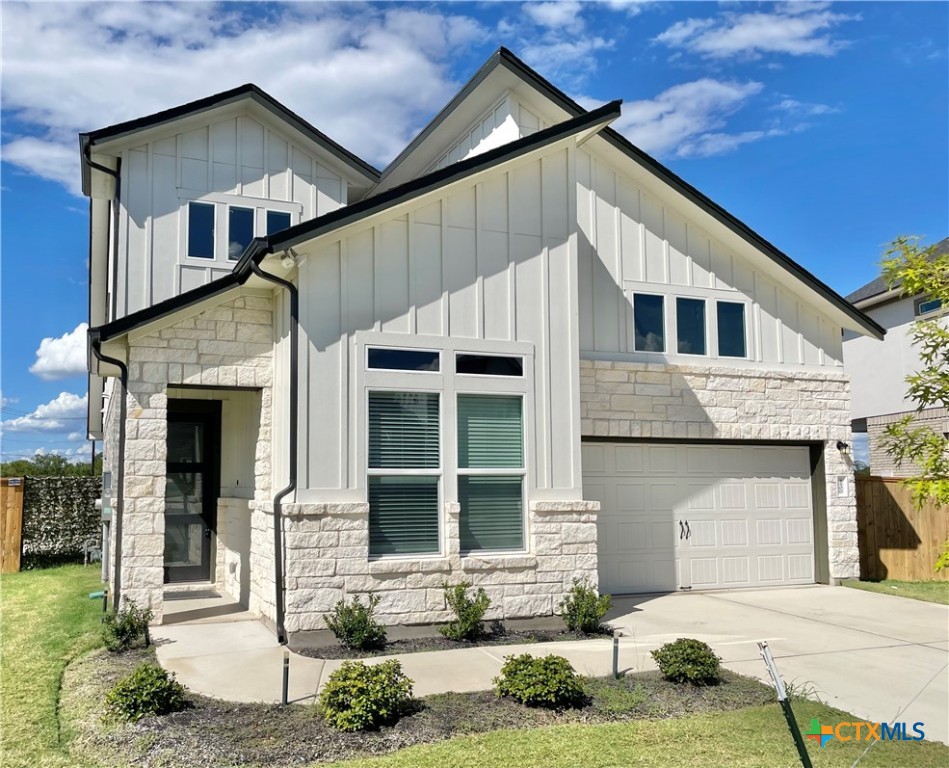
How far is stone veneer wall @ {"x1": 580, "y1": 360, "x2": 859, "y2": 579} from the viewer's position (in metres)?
12.5

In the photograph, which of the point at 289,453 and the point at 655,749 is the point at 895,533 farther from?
the point at 289,453

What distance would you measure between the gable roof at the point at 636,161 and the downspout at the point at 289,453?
4388 mm

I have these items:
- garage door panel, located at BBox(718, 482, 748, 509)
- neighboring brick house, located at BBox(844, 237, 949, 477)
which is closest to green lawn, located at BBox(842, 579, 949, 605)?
garage door panel, located at BBox(718, 482, 748, 509)

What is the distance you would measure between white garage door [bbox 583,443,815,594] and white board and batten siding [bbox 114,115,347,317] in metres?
6.45

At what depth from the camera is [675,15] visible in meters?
11.0

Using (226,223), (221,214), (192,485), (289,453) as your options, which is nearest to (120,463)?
(289,453)

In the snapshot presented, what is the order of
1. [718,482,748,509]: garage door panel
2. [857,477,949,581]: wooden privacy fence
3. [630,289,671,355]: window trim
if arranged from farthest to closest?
1. [857,477,949,581]: wooden privacy fence
2. [718,482,748,509]: garage door panel
3. [630,289,671,355]: window trim

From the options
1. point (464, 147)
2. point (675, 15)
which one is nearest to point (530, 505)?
point (464, 147)

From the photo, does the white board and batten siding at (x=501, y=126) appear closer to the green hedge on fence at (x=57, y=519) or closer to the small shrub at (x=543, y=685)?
the small shrub at (x=543, y=685)

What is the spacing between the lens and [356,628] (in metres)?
8.45

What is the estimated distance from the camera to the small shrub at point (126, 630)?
8469 mm

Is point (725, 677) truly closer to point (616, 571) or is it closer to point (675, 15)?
point (616, 571)

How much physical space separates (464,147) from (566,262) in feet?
11.5

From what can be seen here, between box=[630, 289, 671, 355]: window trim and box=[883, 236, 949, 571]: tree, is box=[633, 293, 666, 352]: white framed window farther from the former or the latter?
box=[883, 236, 949, 571]: tree
